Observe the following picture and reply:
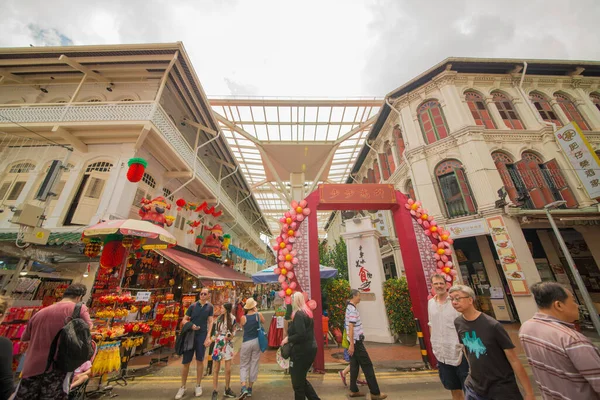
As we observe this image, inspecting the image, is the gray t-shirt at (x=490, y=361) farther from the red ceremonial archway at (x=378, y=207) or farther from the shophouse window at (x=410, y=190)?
the shophouse window at (x=410, y=190)

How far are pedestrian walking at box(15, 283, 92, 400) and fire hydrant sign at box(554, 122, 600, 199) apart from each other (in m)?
16.9

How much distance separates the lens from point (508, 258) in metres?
8.95

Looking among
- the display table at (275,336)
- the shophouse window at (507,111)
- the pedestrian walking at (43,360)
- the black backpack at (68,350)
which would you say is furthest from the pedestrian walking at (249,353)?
the shophouse window at (507,111)

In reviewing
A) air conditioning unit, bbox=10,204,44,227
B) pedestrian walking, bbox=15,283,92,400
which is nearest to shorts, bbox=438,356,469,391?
pedestrian walking, bbox=15,283,92,400

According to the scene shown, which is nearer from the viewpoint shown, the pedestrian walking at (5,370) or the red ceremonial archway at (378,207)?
the pedestrian walking at (5,370)

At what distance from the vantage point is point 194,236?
11.9 m

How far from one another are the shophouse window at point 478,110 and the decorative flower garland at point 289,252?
11.6 m

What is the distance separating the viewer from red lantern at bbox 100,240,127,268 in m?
6.40

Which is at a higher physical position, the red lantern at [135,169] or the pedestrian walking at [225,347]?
the red lantern at [135,169]

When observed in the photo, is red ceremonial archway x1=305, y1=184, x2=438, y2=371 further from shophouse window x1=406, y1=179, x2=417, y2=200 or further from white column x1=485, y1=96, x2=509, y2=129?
white column x1=485, y1=96, x2=509, y2=129

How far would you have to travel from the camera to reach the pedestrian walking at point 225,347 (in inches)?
165

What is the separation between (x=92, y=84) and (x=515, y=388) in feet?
49.9

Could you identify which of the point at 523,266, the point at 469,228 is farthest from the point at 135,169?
the point at 523,266

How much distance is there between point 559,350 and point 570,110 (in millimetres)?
18081
